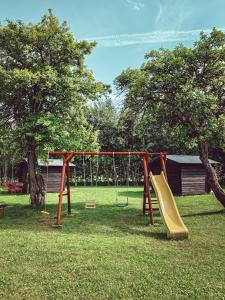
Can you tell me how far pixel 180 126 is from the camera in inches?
722

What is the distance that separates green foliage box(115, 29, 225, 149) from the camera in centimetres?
1567

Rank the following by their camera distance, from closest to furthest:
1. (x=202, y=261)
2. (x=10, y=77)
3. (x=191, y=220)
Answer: (x=202, y=261)
(x=191, y=220)
(x=10, y=77)

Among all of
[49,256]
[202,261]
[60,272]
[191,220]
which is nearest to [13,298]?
[60,272]

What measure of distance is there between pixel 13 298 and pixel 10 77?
40.2ft

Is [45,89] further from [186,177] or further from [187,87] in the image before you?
[186,177]

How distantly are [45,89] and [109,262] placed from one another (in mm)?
12401

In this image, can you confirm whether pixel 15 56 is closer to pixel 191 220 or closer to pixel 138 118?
pixel 138 118

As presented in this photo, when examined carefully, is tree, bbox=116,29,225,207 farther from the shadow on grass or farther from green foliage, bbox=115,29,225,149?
the shadow on grass

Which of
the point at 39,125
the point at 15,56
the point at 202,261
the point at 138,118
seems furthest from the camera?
the point at 138,118

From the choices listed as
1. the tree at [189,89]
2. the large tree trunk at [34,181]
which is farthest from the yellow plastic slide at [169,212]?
the large tree trunk at [34,181]

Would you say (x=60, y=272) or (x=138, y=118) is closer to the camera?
(x=60, y=272)

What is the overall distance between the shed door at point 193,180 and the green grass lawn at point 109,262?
51.7 feet

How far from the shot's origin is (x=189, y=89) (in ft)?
51.4

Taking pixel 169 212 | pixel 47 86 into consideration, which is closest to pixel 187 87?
pixel 169 212
